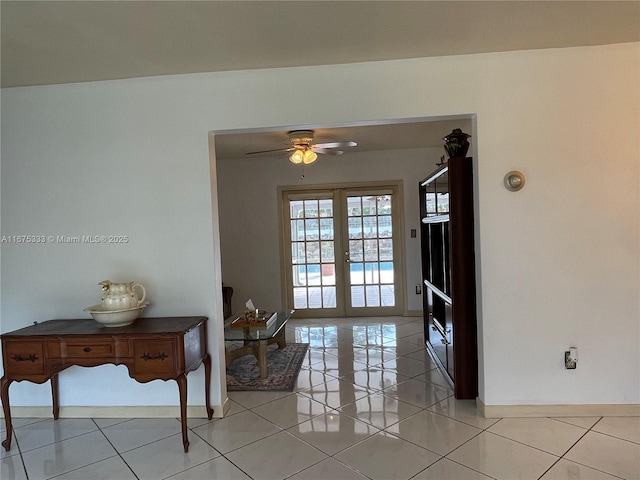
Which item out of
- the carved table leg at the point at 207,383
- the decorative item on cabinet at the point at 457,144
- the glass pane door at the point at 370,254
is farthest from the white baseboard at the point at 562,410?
the glass pane door at the point at 370,254

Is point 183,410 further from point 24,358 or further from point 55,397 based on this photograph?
point 55,397

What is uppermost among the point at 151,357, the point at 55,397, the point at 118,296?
the point at 118,296

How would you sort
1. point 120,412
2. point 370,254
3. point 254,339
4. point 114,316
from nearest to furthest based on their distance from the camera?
point 114,316, point 120,412, point 254,339, point 370,254

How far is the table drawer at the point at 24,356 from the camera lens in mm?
2408

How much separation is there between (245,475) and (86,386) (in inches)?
58.9

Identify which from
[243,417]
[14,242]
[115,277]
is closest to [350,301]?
[243,417]

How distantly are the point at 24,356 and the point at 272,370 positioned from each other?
1893 millimetres

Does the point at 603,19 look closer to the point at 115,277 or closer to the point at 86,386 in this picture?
the point at 115,277

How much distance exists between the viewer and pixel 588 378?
8.36 ft

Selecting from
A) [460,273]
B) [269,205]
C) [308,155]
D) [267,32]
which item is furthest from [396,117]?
[269,205]

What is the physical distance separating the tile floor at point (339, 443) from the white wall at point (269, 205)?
9.26 feet

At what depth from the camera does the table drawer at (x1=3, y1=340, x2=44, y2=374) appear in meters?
2.41

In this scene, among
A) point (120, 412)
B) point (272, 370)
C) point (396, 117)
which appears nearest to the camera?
point (396, 117)

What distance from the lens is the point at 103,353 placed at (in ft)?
7.82
